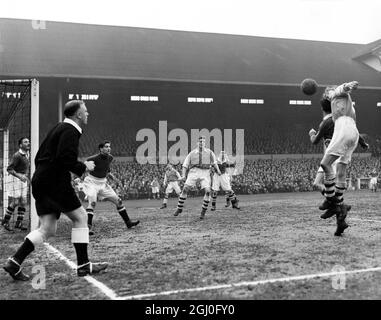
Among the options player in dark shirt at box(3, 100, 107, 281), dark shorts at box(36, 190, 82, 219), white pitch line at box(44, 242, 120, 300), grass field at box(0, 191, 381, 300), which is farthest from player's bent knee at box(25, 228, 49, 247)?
white pitch line at box(44, 242, 120, 300)

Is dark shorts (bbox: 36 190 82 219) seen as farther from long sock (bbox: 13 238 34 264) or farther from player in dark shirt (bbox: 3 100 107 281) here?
long sock (bbox: 13 238 34 264)

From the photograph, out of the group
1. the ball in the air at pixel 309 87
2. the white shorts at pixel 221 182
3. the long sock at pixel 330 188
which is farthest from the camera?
the white shorts at pixel 221 182

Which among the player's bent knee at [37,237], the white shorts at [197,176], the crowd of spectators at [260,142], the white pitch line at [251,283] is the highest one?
the crowd of spectators at [260,142]

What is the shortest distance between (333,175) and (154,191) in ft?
67.7

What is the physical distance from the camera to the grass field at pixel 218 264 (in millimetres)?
4570

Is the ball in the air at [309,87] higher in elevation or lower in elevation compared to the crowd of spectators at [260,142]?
lower

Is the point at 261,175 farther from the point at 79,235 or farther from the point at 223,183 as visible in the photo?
the point at 79,235

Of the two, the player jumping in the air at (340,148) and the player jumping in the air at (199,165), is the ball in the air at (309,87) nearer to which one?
the player jumping in the air at (340,148)

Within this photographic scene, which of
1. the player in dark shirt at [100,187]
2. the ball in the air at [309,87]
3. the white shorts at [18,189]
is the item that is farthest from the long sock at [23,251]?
the white shorts at [18,189]

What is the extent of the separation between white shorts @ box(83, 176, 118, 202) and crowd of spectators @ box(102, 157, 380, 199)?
16218 mm

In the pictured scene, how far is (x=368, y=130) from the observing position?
38969 millimetres

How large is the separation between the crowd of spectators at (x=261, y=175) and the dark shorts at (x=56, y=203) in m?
21.1

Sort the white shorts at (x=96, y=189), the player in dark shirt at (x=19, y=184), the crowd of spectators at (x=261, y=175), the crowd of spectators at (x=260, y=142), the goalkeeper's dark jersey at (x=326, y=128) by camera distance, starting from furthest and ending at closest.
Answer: the crowd of spectators at (x=260, y=142) → the crowd of spectators at (x=261, y=175) → the player in dark shirt at (x=19, y=184) → the white shorts at (x=96, y=189) → the goalkeeper's dark jersey at (x=326, y=128)

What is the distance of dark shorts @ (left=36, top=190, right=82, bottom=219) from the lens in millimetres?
5496
